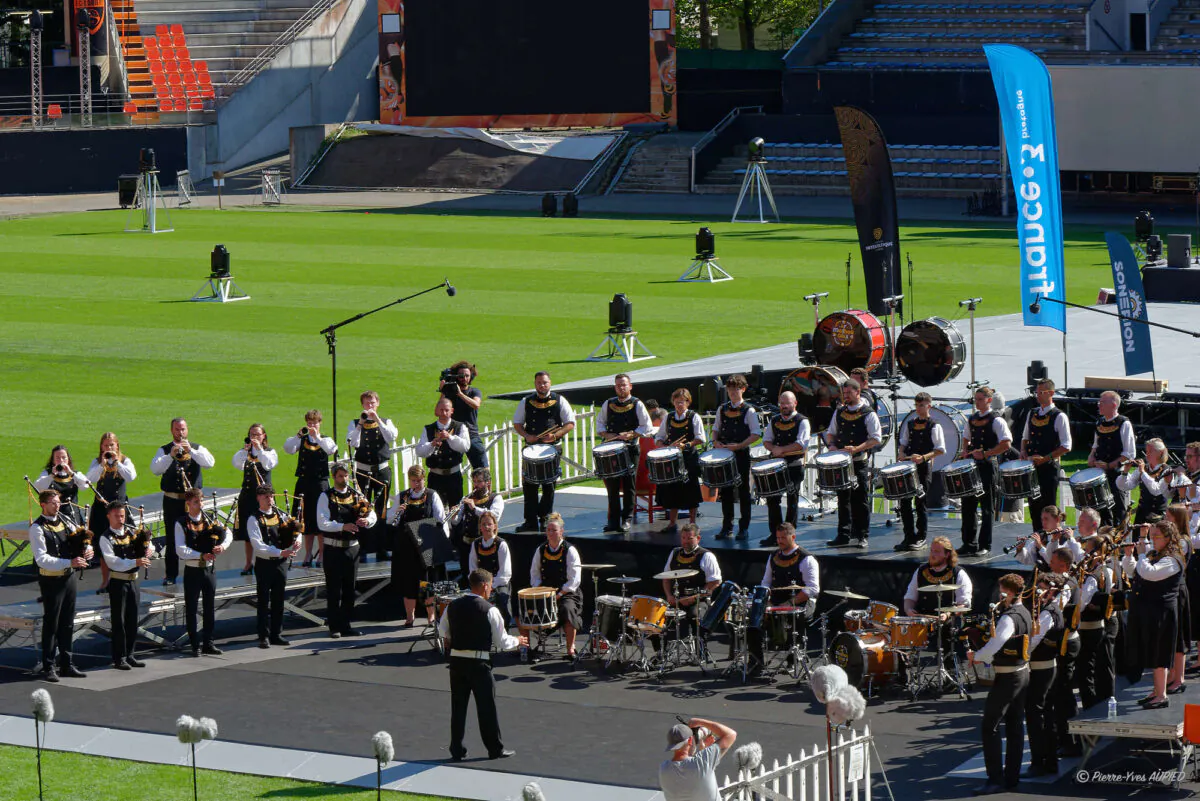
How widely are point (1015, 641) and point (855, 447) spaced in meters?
5.42

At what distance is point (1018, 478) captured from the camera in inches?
746

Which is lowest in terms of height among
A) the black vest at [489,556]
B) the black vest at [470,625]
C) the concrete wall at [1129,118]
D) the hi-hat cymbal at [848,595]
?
the hi-hat cymbal at [848,595]

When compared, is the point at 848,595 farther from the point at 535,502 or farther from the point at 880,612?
the point at 535,502

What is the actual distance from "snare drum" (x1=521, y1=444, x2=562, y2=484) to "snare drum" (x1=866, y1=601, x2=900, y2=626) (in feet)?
14.0

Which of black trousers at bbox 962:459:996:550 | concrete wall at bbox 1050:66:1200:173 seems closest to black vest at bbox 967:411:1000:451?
black trousers at bbox 962:459:996:550

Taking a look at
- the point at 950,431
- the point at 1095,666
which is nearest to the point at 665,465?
the point at 950,431

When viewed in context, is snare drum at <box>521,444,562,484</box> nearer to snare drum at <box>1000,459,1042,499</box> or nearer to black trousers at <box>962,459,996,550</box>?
black trousers at <box>962,459,996,550</box>

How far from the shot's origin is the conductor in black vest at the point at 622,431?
20312 mm

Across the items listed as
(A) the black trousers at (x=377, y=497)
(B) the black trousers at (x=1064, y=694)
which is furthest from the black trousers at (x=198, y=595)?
(B) the black trousers at (x=1064, y=694)

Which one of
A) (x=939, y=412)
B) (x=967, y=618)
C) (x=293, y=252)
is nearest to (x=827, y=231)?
(x=293, y=252)

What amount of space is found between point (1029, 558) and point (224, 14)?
66.9 metres

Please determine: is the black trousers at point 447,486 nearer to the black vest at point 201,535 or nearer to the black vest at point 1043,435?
the black vest at point 201,535

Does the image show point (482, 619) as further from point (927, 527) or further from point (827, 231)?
point (827, 231)

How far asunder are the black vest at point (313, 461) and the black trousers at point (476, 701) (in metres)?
6.08
